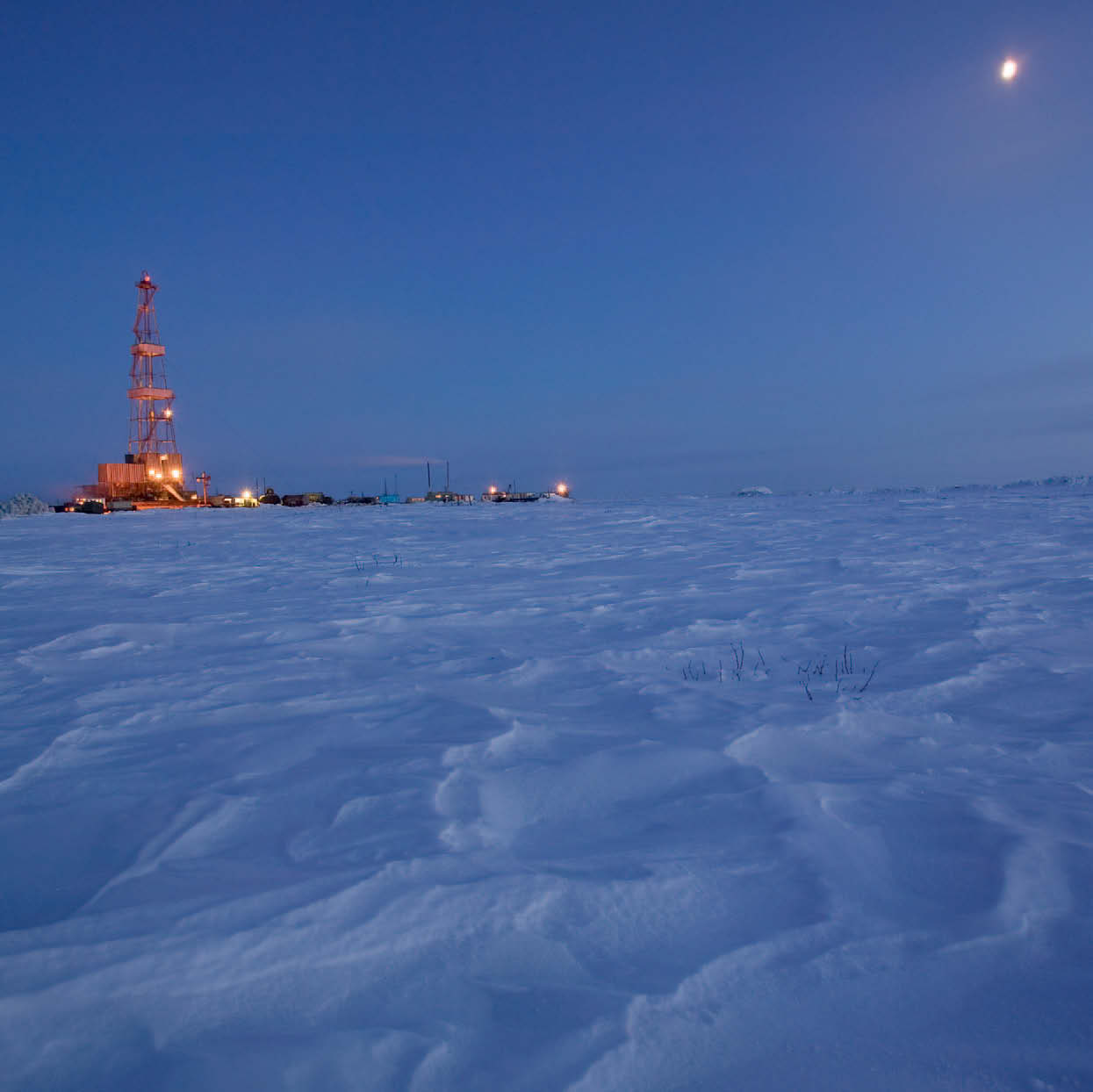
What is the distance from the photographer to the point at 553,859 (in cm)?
229

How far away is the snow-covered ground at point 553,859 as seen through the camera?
1.57 m

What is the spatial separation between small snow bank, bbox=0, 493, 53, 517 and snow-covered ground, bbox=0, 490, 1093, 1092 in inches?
1723

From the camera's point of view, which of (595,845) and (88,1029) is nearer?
(88,1029)

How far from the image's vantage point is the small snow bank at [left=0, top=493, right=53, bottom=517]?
131 feet

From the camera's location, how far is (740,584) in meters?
7.79

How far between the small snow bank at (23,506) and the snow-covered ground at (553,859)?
43.8m

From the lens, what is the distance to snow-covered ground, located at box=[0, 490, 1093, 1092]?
1.57 m

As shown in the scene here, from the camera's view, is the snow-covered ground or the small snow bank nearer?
the snow-covered ground

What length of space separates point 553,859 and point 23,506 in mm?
50913

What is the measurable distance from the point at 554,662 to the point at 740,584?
147 inches

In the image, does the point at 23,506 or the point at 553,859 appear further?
the point at 23,506

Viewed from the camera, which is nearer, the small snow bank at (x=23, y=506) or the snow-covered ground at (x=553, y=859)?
the snow-covered ground at (x=553, y=859)

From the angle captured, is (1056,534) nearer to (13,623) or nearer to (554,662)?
(554,662)

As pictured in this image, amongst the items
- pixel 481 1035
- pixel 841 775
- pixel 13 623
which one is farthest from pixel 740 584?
pixel 13 623
